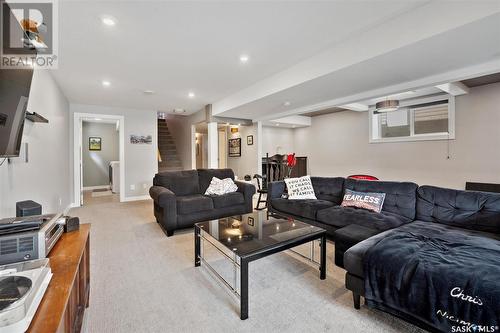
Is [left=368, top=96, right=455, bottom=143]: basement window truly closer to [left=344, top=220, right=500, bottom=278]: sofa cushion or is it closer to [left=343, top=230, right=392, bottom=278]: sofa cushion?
[left=344, top=220, right=500, bottom=278]: sofa cushion

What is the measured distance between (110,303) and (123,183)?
4.60 meters

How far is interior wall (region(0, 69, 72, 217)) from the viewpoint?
75.6 inches

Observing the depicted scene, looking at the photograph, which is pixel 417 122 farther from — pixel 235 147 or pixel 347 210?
pixel 235 147

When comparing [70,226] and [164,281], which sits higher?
[70,226]

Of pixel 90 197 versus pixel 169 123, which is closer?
pixel 90 197

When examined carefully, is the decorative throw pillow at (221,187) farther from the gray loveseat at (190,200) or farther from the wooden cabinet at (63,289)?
the wooden cabinet at (63,289)

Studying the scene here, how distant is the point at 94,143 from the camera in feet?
25.4

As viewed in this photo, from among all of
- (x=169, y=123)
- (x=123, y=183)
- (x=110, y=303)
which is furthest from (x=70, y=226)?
(x=169, y=123)

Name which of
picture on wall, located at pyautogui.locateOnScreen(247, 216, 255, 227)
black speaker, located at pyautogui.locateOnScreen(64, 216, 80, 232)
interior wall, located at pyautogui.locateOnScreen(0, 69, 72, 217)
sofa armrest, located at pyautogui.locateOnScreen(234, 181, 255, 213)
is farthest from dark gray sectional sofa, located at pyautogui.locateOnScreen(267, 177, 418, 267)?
interior wall, located at pyautogui.locateOnScreen(0, 69, 72, 217)

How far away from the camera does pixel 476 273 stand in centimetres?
124

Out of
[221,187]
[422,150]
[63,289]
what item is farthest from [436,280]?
[422,150]

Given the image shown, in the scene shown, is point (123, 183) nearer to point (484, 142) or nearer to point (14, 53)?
point (14, 53)

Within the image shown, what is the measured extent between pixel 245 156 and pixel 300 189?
11.1 feet

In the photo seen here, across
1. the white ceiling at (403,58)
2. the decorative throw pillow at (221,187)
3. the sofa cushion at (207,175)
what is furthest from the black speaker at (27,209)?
the white ceiling at (403,58)
